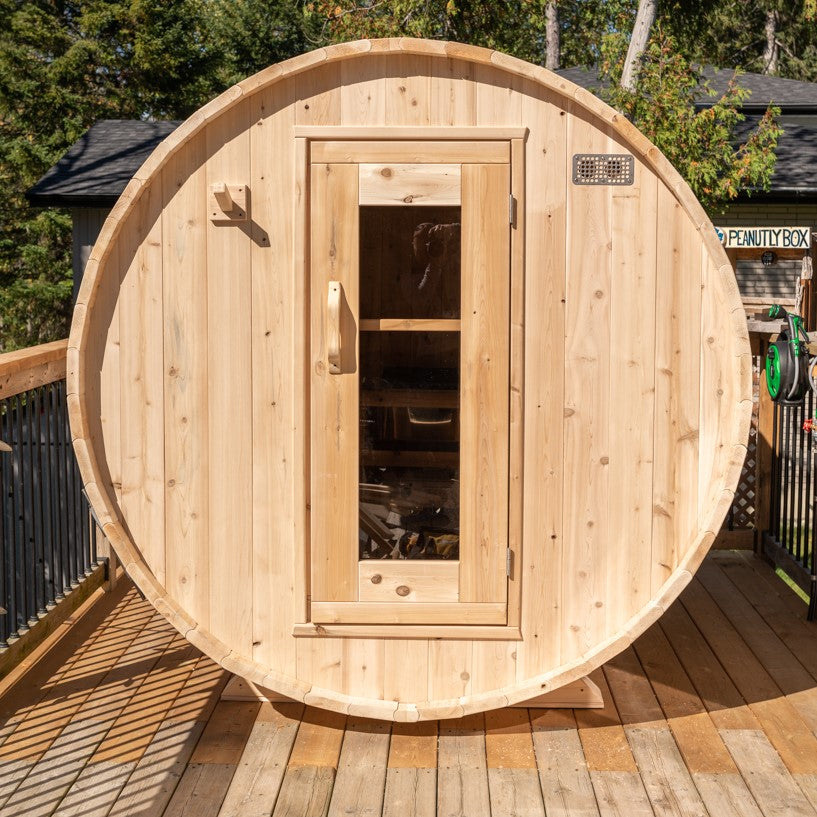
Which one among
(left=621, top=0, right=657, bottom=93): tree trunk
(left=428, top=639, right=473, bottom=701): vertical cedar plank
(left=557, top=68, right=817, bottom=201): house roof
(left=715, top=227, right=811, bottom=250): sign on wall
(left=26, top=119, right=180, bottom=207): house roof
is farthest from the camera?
(left=557, top=68, right=817, bottom=201): house roof

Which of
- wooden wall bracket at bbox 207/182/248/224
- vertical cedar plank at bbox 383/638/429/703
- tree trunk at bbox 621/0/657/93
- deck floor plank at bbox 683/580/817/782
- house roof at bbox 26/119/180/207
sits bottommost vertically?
deck floor plank at bbox 683/580/817/782

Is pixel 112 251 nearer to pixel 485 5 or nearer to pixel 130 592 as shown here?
pixel 130 592

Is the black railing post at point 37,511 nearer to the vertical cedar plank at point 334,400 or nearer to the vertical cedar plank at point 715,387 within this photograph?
the vertical cedar plank at point 334,400

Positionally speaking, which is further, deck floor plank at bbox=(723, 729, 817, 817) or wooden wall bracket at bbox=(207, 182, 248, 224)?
wooden wall bracket at bbox=(207, 182, 248, 224)

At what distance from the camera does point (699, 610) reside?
5598 millimetres

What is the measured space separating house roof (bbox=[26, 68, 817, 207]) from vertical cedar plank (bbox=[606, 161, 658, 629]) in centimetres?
773

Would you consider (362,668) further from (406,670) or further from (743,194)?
(743,194)

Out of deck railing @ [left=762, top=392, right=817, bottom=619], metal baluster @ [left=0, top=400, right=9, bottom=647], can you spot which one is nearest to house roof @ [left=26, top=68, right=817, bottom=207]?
deck railing @ [left=762, top=392, right=817, bottom=619]

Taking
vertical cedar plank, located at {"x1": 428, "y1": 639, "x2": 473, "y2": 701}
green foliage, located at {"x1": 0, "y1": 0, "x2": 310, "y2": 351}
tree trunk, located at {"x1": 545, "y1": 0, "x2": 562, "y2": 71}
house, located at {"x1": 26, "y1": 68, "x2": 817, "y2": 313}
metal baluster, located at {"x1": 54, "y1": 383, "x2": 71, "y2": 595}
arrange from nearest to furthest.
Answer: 1. vertical cedar plank, located at {"x1": 428, "y1": 639, "x2": 473, "y2": 701}
2. metal baluster, located at {"x1": 54, "y1": 383, "x2": 71, "y2": 595}
3. house, located at {"x1": 26, "y1": 68, "x2": 817, "y2": 313}
4. green foliage, located at {"x1": 0, "y1": 0, "x2": 310, "y2": 351}
5. tree trunk, located at {"x1": 545, "y1": 0, "x2": 562, "y2": 71}

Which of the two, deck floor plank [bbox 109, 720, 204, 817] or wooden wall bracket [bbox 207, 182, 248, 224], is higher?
wooden wall bracket [bbox 207, 182, 248, 224]

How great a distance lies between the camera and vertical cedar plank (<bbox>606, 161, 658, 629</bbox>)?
12.7 ft

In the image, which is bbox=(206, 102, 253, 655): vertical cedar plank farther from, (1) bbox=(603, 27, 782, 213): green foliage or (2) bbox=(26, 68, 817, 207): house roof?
(2) bbox=(26, 68, 817, 207): house roof

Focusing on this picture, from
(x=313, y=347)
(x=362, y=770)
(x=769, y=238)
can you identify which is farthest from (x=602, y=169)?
(x=769, y=238)

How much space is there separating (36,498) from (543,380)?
98.5 inches
